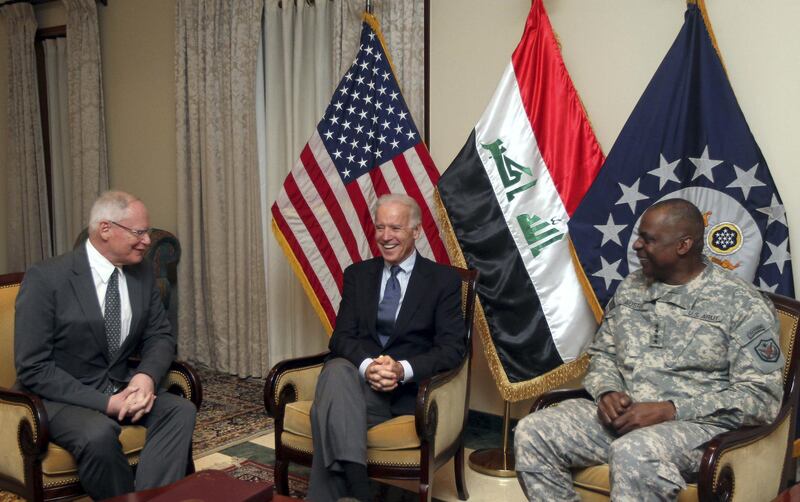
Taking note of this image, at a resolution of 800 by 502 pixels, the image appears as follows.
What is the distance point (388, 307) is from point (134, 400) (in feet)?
3.36

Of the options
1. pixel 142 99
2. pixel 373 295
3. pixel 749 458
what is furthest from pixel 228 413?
pixel 749 458

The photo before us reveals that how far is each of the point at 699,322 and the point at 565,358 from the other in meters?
0.92

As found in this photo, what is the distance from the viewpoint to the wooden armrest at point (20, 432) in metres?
2.35

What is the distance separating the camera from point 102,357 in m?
2.70

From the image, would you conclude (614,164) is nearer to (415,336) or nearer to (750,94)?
(750,94)

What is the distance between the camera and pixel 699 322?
2391 millimetres

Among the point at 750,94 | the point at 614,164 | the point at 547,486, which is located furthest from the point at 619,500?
the point at 750,94

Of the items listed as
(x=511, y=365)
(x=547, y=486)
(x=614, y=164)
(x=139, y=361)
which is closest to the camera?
(x=547, y=486)

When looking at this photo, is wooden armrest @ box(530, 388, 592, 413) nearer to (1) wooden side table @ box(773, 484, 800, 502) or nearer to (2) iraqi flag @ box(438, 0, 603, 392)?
(2) iraqi flag @ box(438, 0, 603, 392)

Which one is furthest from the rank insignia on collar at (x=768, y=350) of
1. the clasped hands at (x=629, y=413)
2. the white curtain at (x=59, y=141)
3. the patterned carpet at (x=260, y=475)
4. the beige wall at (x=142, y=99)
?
the white curtain at (x=59, y=141)

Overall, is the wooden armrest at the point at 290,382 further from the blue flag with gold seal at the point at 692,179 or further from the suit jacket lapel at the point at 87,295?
the blue flag with gold seal at the point at 692,179

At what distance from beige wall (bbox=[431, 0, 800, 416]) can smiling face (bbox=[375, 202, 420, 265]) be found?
38.7 inches

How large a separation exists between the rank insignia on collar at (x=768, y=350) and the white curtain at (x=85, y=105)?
15.7ft

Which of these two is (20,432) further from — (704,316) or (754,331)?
(754,331)
